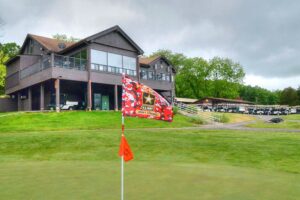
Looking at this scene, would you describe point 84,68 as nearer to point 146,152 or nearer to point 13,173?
point 146,152

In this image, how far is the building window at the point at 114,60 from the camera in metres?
35.3

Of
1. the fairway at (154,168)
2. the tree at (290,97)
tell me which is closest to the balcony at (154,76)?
the fairway at (154,168)

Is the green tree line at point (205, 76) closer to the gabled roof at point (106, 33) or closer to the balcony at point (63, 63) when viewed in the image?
the gabled roof at point (106, 33)

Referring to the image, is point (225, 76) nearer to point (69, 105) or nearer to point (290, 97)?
point (290, 97)

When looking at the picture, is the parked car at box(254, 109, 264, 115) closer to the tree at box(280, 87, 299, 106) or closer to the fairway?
the tree at box(280, 87, 299, 106)

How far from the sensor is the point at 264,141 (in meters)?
16.9

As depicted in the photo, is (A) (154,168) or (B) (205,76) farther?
(B) (205,76)

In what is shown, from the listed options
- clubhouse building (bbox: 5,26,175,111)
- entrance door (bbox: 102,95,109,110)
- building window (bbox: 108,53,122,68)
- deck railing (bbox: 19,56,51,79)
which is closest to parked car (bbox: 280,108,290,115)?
clubhouse building (bbox: 5,26,175,111)

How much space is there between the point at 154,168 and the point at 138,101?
3.22m

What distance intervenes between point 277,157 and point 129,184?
8221 mm

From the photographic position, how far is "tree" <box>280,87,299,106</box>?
94.2 m

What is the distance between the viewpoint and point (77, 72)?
32.2m

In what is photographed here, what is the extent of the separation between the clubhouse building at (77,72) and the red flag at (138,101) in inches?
992

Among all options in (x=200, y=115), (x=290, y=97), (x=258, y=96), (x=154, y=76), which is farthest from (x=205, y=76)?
(x=258, y=96)
